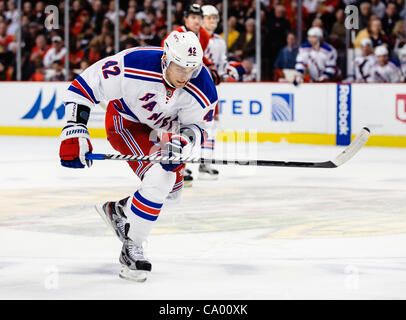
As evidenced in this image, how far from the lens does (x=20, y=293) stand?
147 inches

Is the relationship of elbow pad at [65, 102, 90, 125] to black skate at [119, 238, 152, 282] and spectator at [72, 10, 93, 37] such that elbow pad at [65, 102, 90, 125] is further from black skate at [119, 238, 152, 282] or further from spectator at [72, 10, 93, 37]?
spectator at [72, 10, 93, 37]

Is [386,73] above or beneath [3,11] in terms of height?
beneath

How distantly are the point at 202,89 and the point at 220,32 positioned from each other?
313 inches

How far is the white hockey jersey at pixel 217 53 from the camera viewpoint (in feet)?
27.5

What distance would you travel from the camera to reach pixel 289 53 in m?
11.3

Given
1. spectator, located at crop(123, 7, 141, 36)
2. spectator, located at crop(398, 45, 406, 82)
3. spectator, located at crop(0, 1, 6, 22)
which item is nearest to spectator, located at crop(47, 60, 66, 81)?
spectator, located at crop(123, 7, 141, 36)

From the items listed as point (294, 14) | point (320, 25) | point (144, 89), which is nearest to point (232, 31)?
point (294, 14)

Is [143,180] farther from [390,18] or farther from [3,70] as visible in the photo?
[3,70]

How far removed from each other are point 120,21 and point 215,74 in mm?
5373

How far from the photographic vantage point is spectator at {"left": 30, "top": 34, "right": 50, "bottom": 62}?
1310 centimetres

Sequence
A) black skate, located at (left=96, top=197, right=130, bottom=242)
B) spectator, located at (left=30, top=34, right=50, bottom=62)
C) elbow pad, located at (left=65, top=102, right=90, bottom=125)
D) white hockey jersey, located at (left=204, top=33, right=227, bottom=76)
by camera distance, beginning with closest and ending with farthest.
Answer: elbow pad, located at (left=65, top=102, right=90, bottom=125), black skate, located at (left=96, top=197, right=130, bottom=242), white hockey jersey, located at (left=204, top=33, right=227, bottom=76), spectator, located at (left=30, top=34, right=50, bottom=62)

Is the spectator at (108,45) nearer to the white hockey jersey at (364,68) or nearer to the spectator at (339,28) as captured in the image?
the spectator at (339,28)

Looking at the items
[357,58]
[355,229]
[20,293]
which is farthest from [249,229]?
[357,58]

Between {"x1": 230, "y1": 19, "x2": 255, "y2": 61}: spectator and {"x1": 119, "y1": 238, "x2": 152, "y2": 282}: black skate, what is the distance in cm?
759
